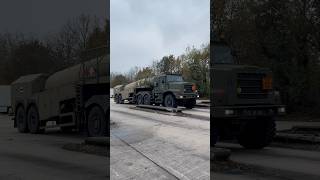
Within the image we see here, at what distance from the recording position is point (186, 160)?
2.98 meters

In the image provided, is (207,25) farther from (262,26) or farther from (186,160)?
(262,26)

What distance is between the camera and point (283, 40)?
18.9 ft

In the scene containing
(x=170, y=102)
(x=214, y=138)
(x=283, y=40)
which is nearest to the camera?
(x=170, y=102)

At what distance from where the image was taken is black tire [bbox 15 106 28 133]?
10.9 ft

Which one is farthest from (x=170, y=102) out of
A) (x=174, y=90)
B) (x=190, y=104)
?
(x=174, y=90)

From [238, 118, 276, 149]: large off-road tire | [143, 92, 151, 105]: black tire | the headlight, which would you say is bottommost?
[238, 118, 276, 149]: large off-road tire

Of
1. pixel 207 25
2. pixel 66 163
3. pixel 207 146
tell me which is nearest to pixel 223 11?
pixel 207 25

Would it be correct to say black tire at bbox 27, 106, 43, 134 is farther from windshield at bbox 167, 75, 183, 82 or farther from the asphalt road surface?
the asphalt road surface

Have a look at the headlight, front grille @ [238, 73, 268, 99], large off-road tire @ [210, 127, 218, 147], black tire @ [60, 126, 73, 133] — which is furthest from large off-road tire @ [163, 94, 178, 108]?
the headlight

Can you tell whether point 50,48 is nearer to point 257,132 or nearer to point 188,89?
point 188,89

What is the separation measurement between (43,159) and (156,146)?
785 mm

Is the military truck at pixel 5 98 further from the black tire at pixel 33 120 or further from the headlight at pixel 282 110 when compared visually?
the headlight at pixel 282 110

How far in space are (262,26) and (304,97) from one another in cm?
158

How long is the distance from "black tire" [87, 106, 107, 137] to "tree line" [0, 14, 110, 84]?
1.07 ft
